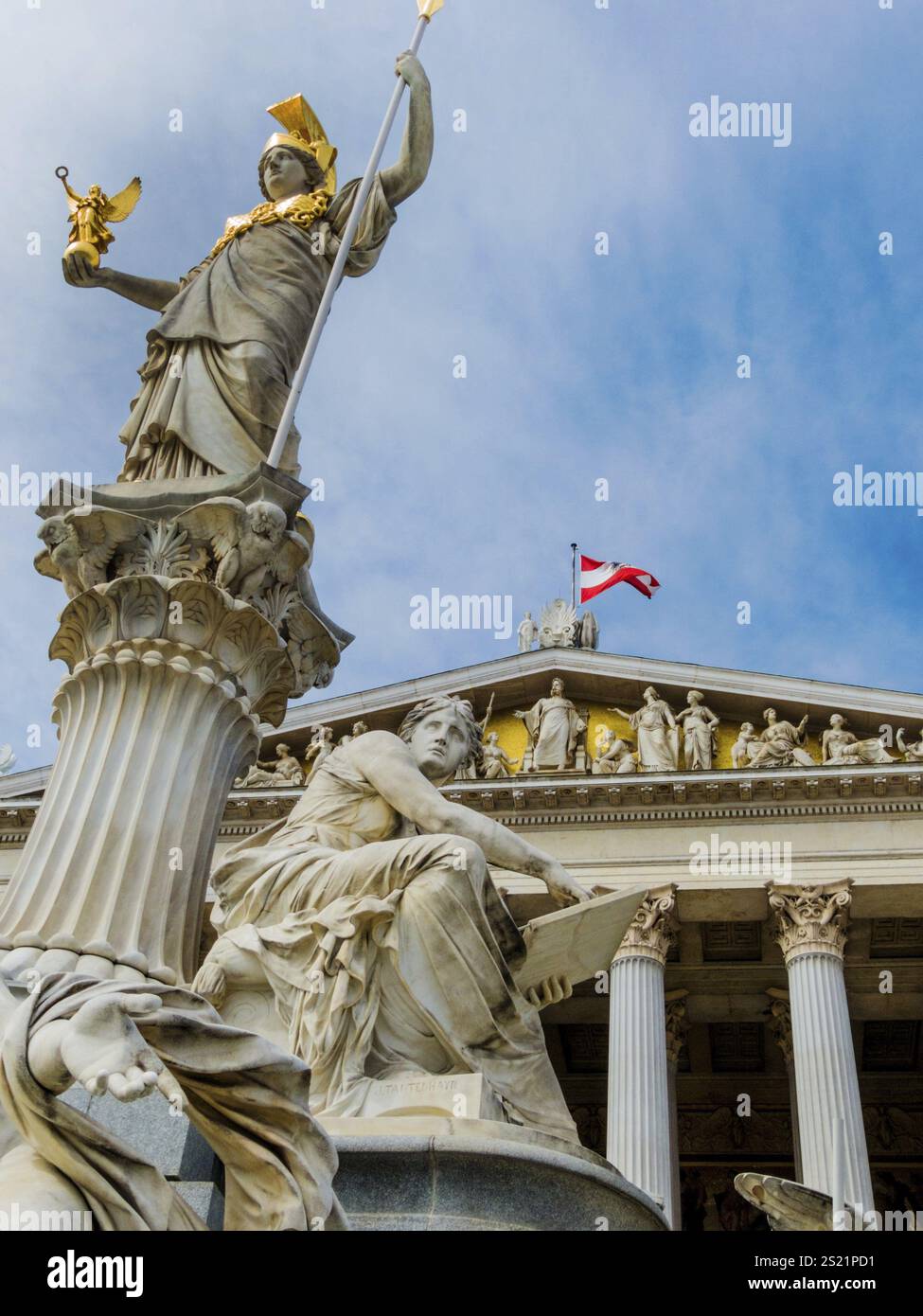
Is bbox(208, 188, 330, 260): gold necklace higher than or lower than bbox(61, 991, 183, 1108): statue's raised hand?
higher

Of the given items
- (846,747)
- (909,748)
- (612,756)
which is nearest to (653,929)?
(612,756)

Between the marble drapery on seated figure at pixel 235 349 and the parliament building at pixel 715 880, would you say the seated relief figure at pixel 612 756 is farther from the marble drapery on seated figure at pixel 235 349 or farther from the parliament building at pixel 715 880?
the marble drapery on seated figure at pixel 235 349

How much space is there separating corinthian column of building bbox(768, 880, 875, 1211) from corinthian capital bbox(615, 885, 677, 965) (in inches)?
79.3

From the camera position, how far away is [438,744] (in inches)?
255

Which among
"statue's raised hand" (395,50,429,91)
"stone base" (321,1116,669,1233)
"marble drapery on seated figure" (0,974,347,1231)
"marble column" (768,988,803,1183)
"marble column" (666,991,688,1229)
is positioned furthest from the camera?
"marble column" (768,988,803,1183)

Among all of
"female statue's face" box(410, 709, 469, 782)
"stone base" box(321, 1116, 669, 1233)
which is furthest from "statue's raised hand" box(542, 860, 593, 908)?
"stone base" box(321, 1116, 669, 1233)

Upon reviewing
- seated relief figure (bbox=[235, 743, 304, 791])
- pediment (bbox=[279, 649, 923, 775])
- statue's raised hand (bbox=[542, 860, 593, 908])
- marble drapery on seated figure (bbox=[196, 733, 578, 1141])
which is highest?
pediment (bbox=[279, 649, 923, 775])

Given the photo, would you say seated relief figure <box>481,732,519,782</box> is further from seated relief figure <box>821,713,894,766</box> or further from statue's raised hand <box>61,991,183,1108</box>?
statue's raised hand <box>61,991,183,1108</box>

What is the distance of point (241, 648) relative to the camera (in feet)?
22.7

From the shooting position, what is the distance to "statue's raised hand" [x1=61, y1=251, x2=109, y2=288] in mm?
8305

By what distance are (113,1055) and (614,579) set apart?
34492mm

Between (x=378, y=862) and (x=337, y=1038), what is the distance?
0.66m
